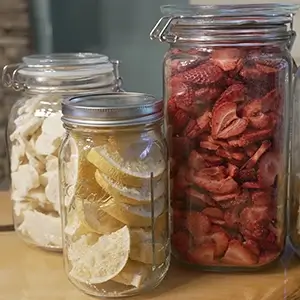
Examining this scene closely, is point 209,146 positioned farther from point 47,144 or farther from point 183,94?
point 47,144

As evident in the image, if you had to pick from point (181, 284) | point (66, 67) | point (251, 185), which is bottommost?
point (181, 284)

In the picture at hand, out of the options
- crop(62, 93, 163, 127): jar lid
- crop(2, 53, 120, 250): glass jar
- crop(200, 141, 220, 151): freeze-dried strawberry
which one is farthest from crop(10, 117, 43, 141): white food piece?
crop(200, 141, 220, 151): freeze-dried strawberry

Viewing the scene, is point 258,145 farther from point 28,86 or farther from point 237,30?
point 28,86

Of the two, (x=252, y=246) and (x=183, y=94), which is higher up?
(x=183, y=94)

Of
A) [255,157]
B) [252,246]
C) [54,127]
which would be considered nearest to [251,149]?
[255,157]

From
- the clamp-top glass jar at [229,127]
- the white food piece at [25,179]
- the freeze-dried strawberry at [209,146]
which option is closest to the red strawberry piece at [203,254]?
the clamp-top glass jar at [229,127]

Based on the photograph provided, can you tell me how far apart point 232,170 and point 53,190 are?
224mm

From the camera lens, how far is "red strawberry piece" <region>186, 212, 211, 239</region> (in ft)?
2.35

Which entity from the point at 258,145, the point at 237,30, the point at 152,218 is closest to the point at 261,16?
the point at 237,30

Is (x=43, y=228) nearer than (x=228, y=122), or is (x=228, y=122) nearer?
(x=228, y=122)

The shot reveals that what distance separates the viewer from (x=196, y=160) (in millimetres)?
712

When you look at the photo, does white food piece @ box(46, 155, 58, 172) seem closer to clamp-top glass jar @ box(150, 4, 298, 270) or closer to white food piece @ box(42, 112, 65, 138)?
white food piece @ box(42, 112, 65, 138)

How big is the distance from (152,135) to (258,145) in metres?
0.11

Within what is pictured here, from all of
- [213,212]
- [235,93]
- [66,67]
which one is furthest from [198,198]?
[66,67]
